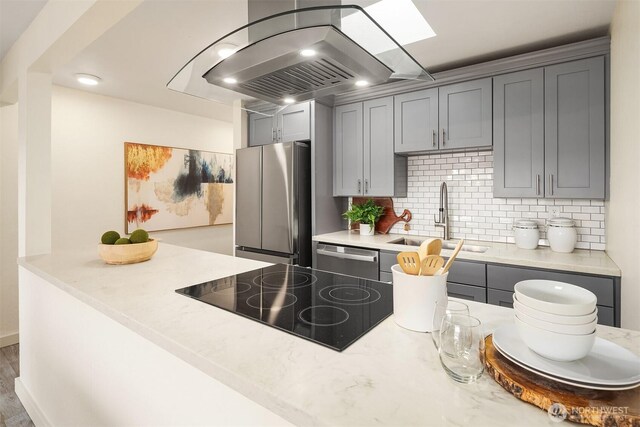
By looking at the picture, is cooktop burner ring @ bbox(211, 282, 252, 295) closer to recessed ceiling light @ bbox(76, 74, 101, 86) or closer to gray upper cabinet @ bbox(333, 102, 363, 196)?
gray upper cabinet @ bbox(333, 102, 363, 196)

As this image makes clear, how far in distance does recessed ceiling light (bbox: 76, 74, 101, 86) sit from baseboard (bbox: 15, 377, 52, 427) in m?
2.58

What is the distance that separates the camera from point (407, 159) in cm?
335

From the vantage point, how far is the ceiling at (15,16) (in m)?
2.07

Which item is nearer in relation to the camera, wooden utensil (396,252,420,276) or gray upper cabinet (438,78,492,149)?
wooden utensil (396,252,420,276)

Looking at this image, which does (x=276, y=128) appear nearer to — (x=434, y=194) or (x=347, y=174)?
(x=347, y=174)

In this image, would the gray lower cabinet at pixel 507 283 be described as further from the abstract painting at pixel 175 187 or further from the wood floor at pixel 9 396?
the abstract painting at pixel 175 187

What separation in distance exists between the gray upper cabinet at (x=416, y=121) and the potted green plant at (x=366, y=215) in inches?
25.2

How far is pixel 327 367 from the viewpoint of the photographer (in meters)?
0.73

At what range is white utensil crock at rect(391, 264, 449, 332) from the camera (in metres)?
0.88

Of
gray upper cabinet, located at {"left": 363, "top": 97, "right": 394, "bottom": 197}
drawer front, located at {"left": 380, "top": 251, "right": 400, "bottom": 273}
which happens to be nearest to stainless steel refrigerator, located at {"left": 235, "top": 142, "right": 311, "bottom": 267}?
gray upper cabinet, located at {"left": 363, "top": 97, "right": 394, "bottom": 197}

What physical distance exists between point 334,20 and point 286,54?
0.26 meters

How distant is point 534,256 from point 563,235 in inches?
13.3

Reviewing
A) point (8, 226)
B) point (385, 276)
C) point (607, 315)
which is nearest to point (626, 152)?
point (607, 315)

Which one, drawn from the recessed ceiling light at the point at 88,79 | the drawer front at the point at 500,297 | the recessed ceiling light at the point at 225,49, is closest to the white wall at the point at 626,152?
the drawer front at the point at 500,297
